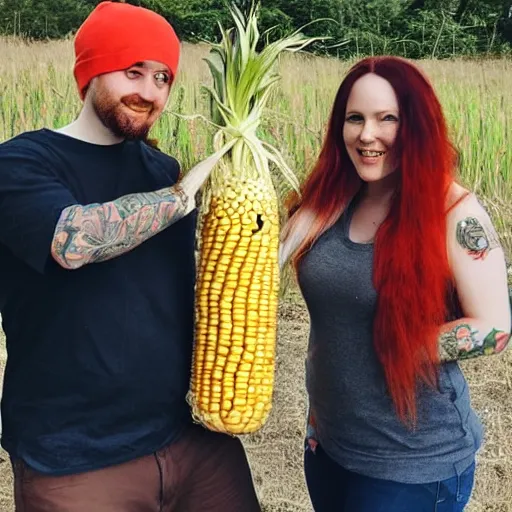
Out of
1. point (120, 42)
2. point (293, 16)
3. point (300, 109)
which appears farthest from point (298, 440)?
point (293, 16)

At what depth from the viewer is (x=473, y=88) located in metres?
6.05

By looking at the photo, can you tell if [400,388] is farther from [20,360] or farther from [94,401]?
[20,360]

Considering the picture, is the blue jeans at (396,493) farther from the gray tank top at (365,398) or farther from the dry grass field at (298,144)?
the dry grass field at (298,144)

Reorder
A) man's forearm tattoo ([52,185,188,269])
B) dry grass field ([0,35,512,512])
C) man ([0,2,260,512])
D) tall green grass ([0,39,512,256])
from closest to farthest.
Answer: man's forearm tattoo ([52,185,188,269])
man ([0,2,260,512])
dry grass field ([0,35,512,512])
tall green grass ([0,39,512,256])

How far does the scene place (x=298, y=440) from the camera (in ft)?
12.1

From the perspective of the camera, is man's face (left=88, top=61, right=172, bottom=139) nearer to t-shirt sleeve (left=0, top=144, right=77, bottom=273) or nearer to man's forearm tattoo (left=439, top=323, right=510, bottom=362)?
t-shirt sleeve (left=0, top=144, right=77, bottom=273)

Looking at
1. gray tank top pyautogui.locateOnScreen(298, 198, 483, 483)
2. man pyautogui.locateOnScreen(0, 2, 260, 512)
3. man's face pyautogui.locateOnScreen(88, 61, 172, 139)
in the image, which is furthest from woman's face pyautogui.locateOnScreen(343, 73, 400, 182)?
man's face pyautogui.locateOnScreen(88, 61, 172, 139)

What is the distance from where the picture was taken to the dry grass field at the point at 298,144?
11.3ft

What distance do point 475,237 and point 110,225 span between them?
868 millimetres

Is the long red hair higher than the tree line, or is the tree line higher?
the tree line

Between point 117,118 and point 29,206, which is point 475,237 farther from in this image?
point 29,206

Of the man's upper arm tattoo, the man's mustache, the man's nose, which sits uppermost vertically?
the man's nose

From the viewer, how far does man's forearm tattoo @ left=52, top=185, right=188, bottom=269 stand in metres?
1.58

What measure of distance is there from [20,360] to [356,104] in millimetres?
1070
